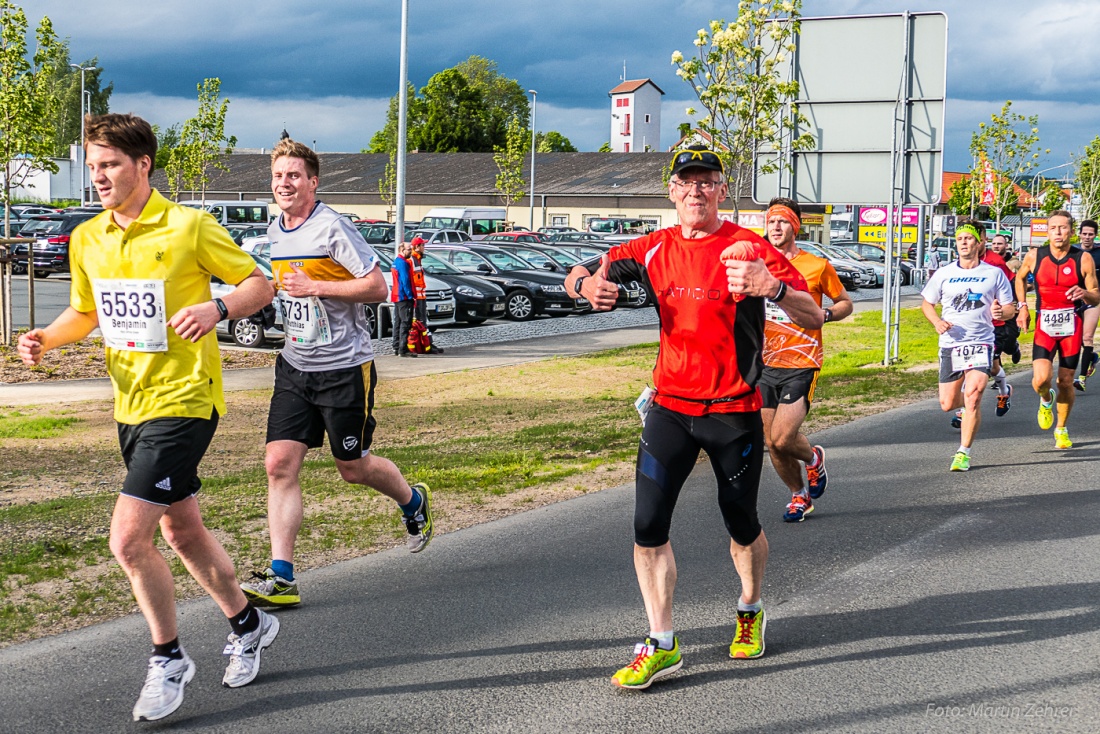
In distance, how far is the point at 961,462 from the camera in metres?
9.30

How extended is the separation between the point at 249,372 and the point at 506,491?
8468mm

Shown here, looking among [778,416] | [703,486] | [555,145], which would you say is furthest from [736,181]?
[555,145]

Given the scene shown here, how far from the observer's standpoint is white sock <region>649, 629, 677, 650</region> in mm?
4637

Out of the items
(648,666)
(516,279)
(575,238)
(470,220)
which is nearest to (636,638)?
(648,666)

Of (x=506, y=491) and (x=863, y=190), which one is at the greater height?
(x=863, y=190)

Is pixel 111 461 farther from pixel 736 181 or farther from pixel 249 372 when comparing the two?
pixel 736 181

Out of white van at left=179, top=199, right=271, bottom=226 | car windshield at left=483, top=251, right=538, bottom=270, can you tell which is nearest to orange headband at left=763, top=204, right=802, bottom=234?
car windshield at left=483, top=251, right=538, bottom=270

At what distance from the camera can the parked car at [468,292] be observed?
23.4 metres

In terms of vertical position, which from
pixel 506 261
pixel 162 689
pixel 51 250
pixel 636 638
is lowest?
pixel 636 638

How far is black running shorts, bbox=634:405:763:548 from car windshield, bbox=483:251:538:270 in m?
23.0

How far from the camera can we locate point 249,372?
1619 cm

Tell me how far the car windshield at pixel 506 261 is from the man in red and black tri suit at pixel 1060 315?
17.5 metres

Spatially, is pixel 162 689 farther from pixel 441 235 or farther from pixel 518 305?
pixel 441 235

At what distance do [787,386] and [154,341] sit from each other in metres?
4.27
